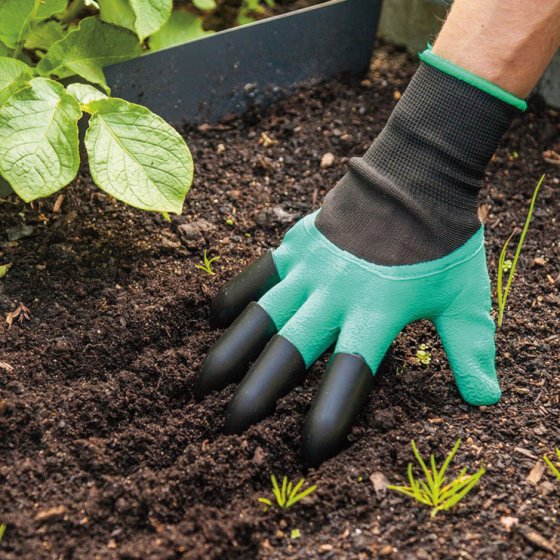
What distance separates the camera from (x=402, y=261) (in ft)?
4.60

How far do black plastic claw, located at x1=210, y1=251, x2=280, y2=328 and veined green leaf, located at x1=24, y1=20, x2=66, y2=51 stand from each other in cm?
78

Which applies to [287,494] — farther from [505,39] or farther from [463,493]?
[505,39]

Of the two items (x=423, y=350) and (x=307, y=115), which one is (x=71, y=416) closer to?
(x=423, y=350)

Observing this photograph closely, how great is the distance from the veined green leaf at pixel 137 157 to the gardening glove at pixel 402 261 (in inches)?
10.9

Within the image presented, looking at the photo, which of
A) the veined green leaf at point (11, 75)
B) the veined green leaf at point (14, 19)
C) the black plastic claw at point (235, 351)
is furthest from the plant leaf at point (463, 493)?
the veined green leaf at point (14, 19)

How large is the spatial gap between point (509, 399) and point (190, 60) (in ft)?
4.07

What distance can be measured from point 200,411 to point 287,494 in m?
0.23

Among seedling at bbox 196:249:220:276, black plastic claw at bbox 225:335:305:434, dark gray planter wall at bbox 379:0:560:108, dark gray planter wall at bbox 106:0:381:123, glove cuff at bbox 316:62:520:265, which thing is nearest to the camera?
black plastic claw at bbox 225:335:305:434

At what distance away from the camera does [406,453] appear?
4.22 feet

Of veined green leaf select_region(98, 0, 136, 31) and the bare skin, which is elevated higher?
the bare skin

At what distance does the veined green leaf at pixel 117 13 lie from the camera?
1821 millimetres

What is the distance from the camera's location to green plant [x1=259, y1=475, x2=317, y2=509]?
3.89 ft

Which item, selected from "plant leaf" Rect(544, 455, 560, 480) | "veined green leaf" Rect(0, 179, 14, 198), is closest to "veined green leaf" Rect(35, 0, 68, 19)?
"veined green leaf" Rect(0, 179, 14, 198)

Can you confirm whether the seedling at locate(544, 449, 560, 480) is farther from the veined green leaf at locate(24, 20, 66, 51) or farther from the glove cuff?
the veined green leaf at locate(24, 20, 66, 51)
